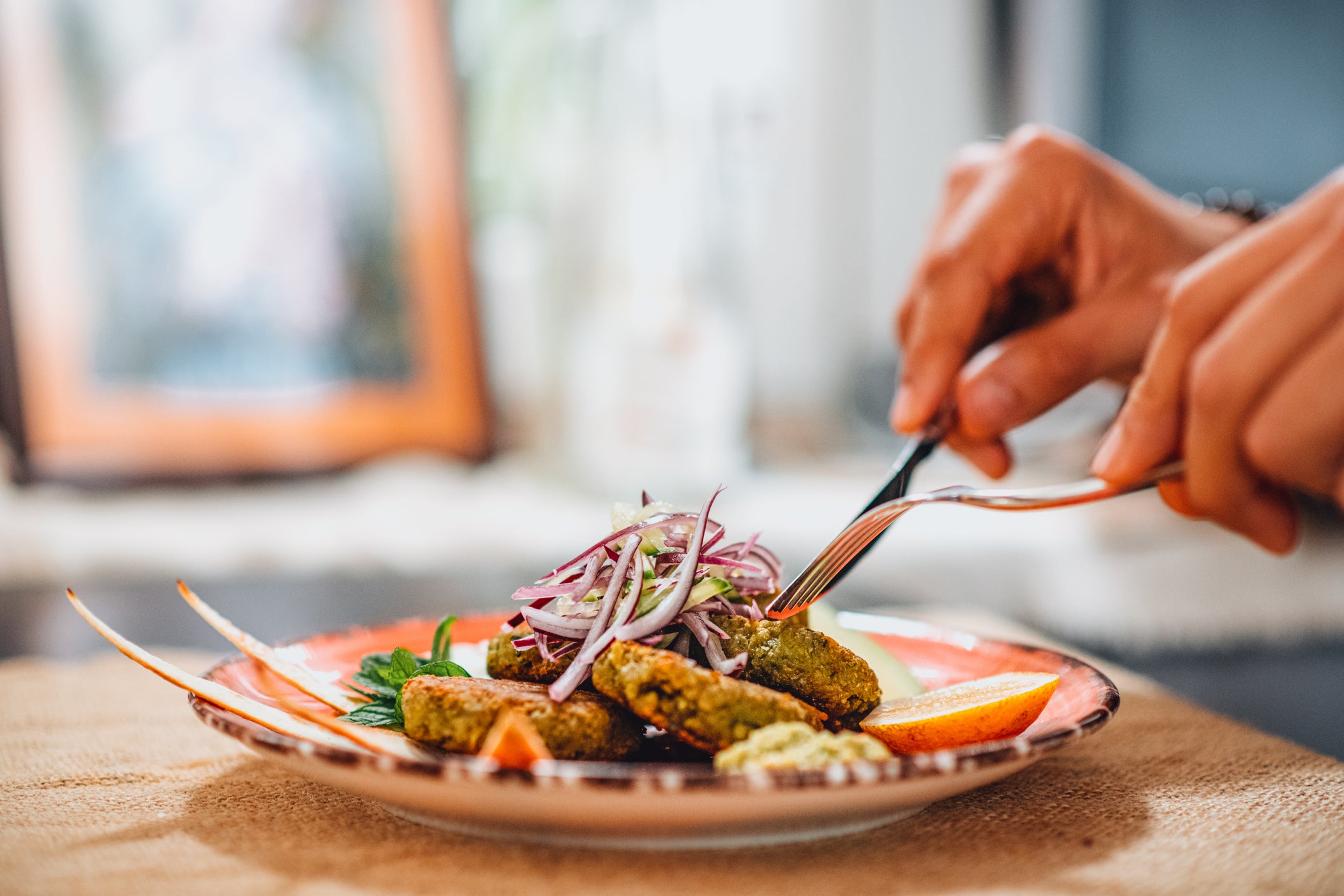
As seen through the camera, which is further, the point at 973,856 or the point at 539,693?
the point at 539,693

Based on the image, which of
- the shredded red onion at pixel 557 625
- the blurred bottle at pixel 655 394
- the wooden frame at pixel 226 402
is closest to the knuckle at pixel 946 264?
the shredded red onion at pixel 557 625

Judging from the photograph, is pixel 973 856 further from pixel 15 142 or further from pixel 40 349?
pixel 15 142

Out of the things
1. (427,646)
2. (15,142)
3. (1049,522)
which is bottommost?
(1049,522)

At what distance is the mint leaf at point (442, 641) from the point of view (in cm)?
95

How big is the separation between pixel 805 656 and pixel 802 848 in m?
0.18

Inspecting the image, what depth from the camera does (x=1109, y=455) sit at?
100 cm

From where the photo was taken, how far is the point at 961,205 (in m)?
1.51

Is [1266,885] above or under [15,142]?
under

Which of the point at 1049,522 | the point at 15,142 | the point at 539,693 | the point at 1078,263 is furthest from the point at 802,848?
the point at 15,142

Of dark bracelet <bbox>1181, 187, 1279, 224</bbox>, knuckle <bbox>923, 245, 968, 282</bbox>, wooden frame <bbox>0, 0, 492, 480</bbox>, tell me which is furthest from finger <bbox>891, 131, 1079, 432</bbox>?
wooden frame <bbox>0, 0, 492, 480</bbox>

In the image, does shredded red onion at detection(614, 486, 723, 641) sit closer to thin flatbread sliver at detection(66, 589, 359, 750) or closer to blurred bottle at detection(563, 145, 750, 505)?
thin flatbread sliver at detection(66, 589, 359, 750)

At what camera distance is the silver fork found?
0.86 m

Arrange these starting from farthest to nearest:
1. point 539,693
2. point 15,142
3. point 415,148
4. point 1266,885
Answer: point 415,148 → point 15,142 → point 539,693 → point 1266,885

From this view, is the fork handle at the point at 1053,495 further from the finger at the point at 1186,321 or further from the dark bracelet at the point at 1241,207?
the dark bracelet at the point at 1241,207
